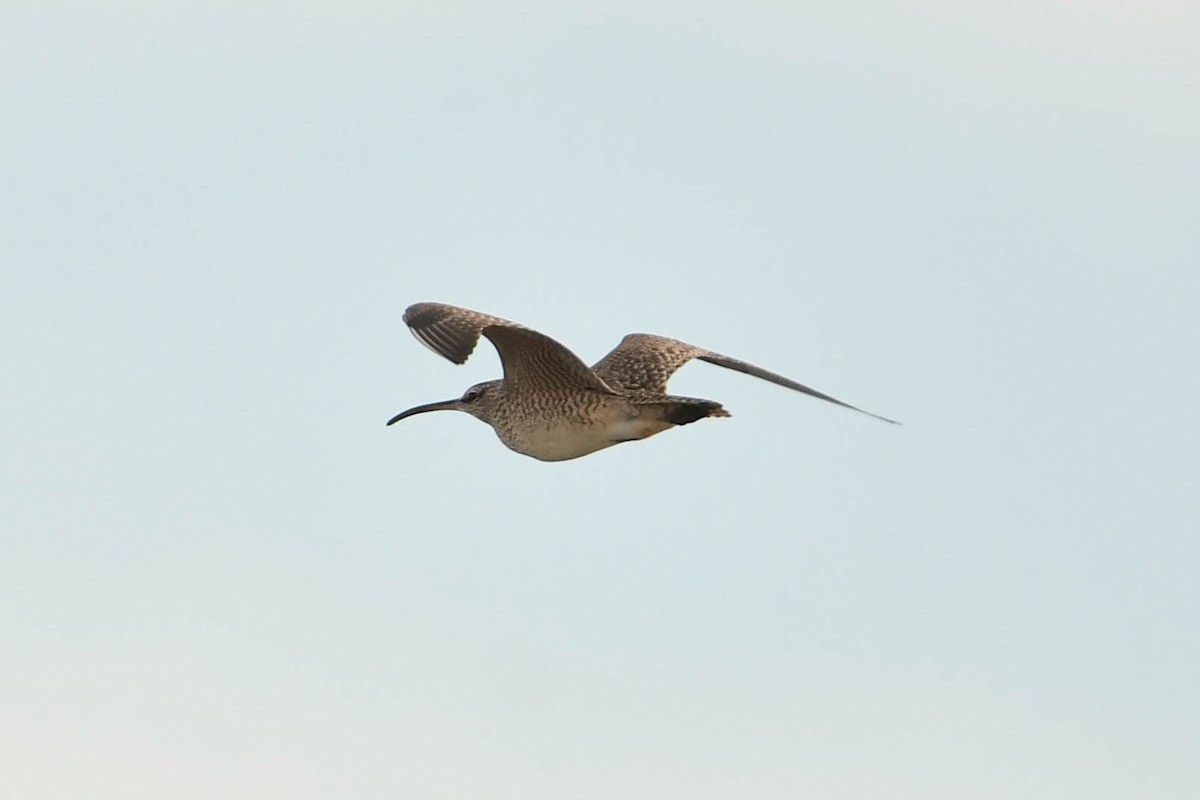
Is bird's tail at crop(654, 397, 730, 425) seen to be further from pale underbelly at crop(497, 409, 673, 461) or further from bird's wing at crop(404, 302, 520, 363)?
bird's wing at crop(404, 302, 520, 363)

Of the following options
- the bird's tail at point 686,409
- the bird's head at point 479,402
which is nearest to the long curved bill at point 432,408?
the bird's head at point 479,402

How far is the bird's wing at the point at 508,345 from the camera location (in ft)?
62.7

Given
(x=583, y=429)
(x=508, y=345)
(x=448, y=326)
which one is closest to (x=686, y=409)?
(x=583, y=429)

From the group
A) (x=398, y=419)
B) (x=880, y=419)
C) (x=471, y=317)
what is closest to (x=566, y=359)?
(x=471, y=317)

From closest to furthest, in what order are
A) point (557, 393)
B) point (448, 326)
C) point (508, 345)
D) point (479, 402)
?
point (448, 326)
point (508, 345)
point (557, 393)
point (479, 402)

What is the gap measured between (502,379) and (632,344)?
2.24 m

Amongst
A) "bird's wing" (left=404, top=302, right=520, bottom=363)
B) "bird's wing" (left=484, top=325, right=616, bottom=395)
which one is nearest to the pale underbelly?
"bird's wing" (left=484, top=325, right=616, bottom=395)

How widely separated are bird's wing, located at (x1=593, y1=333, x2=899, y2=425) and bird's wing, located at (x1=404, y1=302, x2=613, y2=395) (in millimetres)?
1302

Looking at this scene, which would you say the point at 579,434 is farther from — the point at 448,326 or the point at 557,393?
the point at 448,326

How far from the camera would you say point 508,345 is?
21.0 meters

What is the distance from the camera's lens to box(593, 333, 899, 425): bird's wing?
2305 cm

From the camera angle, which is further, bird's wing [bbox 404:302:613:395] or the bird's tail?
the bird's tail

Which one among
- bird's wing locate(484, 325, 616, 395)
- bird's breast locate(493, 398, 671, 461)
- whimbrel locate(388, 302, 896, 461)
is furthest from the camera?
bird's breast locate(493, 398, 671, 461)

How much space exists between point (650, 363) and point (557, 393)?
2.43 metres
